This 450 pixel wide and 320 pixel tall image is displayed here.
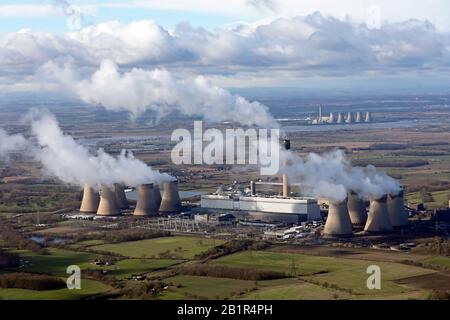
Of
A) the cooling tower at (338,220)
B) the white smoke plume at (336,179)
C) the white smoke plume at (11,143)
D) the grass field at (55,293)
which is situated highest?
the white smoke plume at (11,143)

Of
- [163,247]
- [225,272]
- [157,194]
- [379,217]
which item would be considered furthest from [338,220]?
[157,194]

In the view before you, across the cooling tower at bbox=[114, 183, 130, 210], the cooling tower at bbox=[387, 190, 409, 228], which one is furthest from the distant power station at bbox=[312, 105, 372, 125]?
the cooling tower at bbox=[387, 190, 409, 228]

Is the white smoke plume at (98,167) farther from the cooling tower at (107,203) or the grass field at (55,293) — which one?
the grass field at (55,293)

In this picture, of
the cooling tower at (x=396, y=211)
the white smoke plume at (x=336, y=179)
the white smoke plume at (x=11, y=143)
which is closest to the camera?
the white smoke plume at (x=336, y=179)

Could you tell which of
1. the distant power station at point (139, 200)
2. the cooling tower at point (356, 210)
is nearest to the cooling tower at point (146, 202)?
the distant power station at point (139, 200)

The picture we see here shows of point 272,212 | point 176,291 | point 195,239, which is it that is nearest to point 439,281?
point 176,291

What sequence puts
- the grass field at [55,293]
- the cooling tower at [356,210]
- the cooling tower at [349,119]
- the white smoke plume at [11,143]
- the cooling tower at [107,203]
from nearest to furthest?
the grass field at [55,293]
the cooling tower at [356,210]
the cooling tower at [107,203]
the white smoke plume at [11,143]
the cooling tower at [349,119]

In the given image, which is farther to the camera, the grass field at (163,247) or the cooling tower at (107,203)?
the cooling tower at (107,203)
